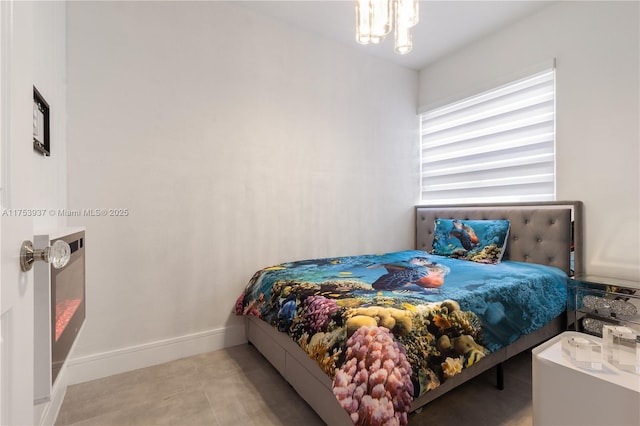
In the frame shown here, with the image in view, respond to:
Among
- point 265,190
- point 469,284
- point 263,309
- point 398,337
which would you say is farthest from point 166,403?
point 469,284

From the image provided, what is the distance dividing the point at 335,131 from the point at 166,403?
2464 millimetres

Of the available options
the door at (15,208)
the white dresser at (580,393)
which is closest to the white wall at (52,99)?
the door at (15,208)

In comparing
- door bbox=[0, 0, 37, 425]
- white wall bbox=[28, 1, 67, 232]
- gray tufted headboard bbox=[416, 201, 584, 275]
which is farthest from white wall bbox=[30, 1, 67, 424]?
gray tufted headboard bbox=[416, 201, 584, 275]

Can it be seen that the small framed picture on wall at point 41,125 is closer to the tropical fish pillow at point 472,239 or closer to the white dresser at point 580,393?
the white dresser at point 580,393

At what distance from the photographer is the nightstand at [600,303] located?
1.81 metres

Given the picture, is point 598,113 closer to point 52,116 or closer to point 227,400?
point 227,400

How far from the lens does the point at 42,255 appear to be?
63 centimetres

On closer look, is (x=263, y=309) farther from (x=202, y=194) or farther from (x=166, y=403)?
(x=202, y=194)

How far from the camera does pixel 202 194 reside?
7.39ft

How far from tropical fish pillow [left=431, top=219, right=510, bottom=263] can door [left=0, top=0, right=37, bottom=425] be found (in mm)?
2662

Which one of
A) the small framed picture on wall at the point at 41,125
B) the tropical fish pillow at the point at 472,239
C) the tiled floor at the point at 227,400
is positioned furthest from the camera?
the tropical fish pillow at the point at 472,239

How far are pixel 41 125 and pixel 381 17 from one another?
1.75 meters

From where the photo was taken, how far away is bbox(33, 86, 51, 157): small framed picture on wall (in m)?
1.29

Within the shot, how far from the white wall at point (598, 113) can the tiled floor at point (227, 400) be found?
1.09 meters
